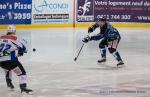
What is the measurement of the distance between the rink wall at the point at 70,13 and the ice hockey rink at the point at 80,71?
241 centimetres

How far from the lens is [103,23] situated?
1057 centimetres

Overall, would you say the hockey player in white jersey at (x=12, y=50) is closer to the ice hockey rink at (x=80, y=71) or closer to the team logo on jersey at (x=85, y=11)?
the ice hockey rink at (x=80, y=71)

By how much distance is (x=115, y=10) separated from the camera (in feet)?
63.8

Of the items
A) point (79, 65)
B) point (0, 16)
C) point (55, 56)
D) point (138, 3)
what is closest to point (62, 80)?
point (79, 65)

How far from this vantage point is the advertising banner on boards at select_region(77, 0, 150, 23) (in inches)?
750

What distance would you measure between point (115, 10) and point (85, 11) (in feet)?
3.88

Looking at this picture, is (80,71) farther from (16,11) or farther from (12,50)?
(16,11)

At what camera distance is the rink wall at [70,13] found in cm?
1836

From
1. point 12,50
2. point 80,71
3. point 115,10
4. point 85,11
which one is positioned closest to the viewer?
point 12,50

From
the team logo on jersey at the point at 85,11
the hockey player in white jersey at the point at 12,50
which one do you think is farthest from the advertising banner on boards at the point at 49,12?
the hockey player in white jersey at the point at 12,50

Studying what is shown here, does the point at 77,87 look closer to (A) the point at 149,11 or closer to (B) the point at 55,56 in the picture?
(B) the point at 55,56

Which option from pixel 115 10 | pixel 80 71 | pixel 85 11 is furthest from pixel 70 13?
pixel 80 71

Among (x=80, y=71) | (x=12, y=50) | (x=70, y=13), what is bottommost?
(x=80, y=71)

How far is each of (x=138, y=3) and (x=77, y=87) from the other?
11815 mm
